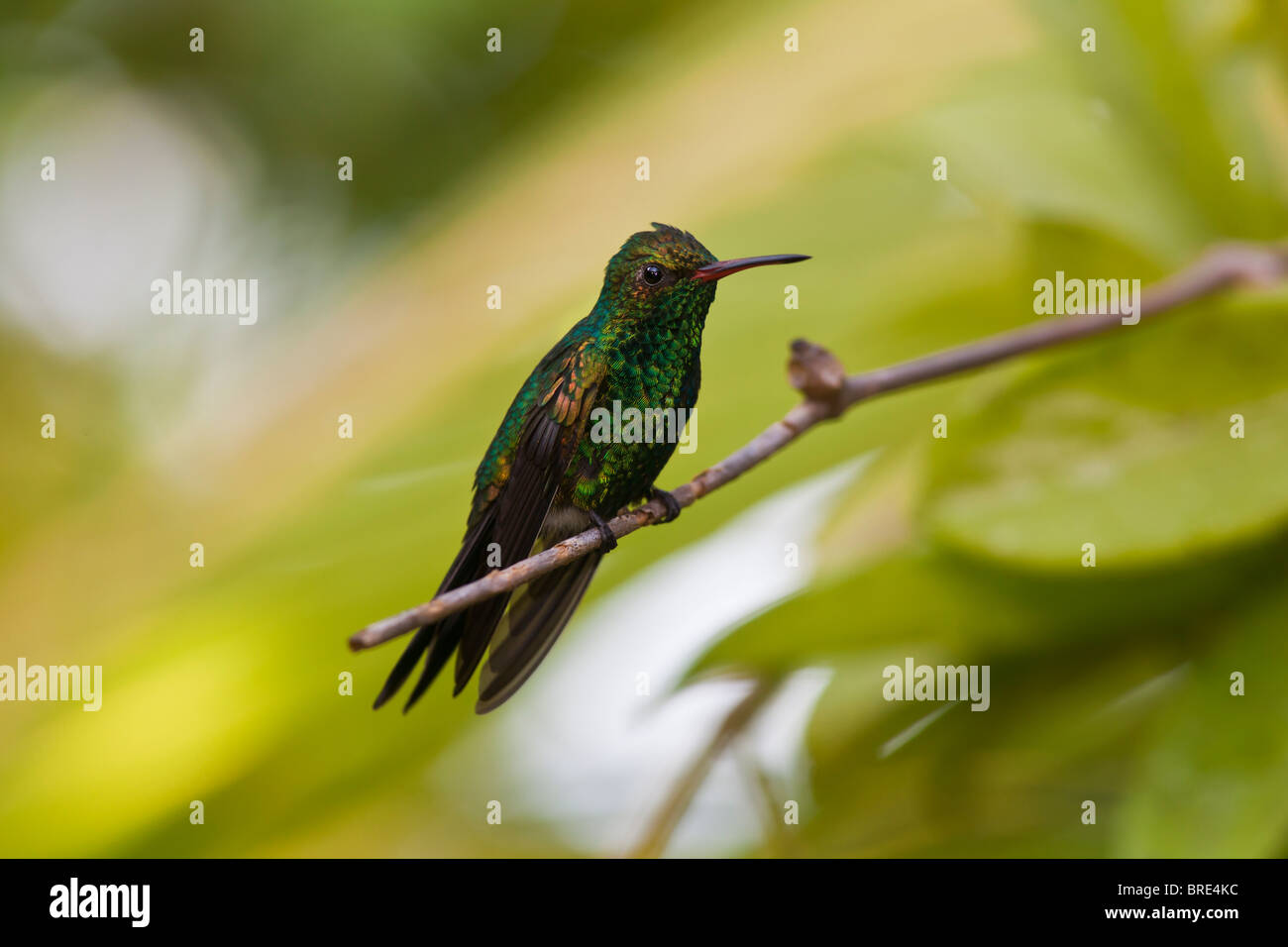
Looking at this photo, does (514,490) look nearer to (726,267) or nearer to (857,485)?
(726,267)

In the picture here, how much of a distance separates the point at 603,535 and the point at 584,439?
6cm

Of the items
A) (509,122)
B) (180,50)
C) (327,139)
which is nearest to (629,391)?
(509,122)

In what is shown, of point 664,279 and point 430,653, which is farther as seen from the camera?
point 664,279

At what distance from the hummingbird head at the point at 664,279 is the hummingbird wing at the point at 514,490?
0.04 metres

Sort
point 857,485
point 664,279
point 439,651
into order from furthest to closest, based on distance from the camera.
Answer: point 857,485 → point 664,279 → point 439,651

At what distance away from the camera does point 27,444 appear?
1199 millimetres

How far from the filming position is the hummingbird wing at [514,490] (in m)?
0.42

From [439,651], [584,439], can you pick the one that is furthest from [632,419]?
[439,651]

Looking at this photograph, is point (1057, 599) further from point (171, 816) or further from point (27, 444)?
point (27, 444)

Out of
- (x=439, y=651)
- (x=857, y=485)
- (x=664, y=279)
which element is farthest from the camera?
(x=857, y=485)

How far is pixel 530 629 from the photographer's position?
50 cm

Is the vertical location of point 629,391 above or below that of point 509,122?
below

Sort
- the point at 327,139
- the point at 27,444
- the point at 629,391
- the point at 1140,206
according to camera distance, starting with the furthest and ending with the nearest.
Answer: the point at 327,139 → the point at 27,444 → the point at 1140,206 → the point at 629,391
